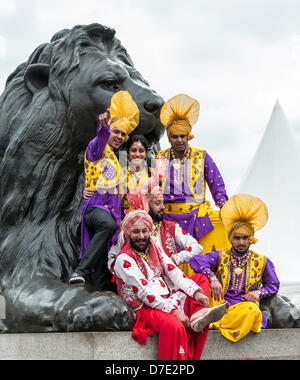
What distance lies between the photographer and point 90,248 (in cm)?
474

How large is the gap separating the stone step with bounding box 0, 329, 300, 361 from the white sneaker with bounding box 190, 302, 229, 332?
0.99 ft

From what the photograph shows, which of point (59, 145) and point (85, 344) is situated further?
point (59, 145)

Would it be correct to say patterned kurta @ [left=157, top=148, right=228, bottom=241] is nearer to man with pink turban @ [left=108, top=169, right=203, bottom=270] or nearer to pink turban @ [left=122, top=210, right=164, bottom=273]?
man with pink turban @ [left=108, top=169, right=203, bottom=270]

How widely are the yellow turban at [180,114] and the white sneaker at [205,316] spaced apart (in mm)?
1735

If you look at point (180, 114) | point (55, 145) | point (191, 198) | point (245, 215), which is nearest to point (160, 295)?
point (245, 215)

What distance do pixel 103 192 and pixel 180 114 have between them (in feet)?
3.15

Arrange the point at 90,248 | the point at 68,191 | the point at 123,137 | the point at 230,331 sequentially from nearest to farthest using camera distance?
1. the point at 230,331
2. the point at 90,248
3. the point at 123,137
4. the point at 68,191

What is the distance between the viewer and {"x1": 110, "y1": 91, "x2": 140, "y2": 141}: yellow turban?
16.9 ft

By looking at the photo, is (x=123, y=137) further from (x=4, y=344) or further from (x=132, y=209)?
(x=4, y=344)

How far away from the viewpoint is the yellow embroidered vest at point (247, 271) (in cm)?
481

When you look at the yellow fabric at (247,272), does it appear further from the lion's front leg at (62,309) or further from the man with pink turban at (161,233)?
the lion's front leg at (62,309)

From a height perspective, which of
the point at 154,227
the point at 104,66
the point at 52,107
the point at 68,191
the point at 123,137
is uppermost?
the point at 104,66
